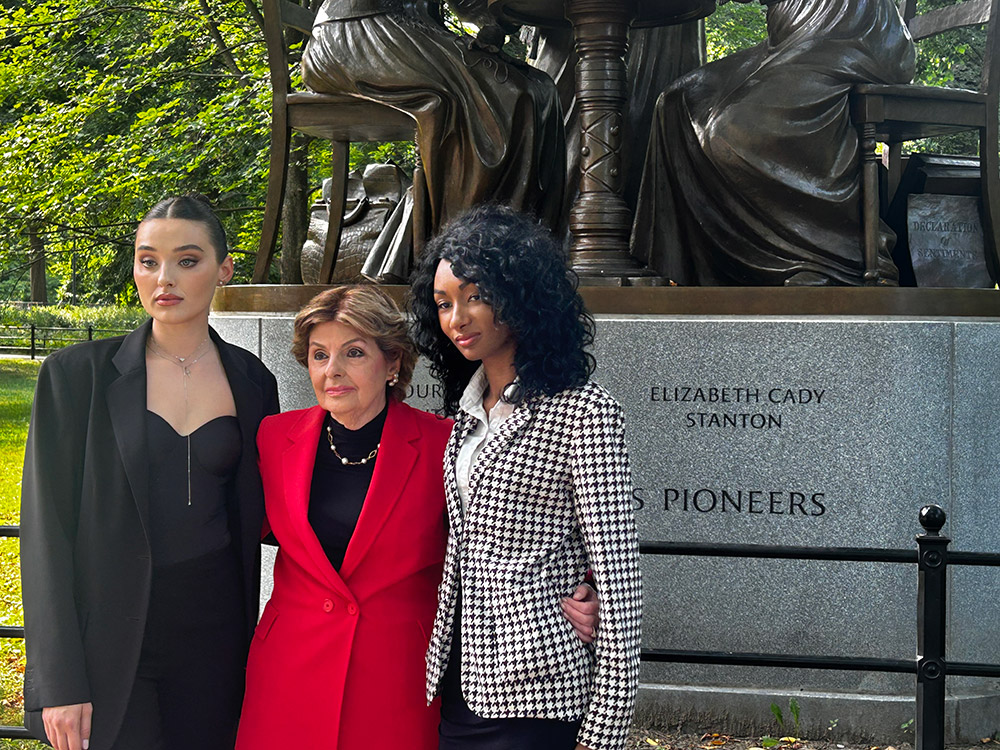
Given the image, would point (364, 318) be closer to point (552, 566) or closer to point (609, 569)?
point (552, 566)

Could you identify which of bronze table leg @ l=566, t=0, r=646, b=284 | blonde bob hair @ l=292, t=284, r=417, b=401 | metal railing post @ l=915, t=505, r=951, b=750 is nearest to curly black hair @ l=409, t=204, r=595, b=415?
blonde bob hair @ l=292, t=284, r=417, b=401

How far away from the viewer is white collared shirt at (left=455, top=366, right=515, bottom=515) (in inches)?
106

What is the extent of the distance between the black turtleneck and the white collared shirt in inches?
9.9

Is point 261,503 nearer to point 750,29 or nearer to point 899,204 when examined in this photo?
point 899,204

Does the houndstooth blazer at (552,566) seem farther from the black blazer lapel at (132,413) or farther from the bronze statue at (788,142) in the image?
the bronze statue at (788,142)

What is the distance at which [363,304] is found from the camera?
2895 millimetres

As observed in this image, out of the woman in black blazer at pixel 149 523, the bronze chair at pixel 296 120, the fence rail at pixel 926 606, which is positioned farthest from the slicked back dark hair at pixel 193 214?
the bronze chair at pixel 296 120

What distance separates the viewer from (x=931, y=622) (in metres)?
3.53

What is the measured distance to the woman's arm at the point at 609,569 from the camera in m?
2.49

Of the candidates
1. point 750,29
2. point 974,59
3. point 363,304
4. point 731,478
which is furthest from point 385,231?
point 974,59

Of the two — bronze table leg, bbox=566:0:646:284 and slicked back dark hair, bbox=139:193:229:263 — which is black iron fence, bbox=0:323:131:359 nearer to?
bronze table leg, bbox=566:0:646:284

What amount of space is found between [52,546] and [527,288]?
120 centimetres

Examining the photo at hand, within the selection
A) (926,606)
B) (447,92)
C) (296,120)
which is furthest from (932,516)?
(296,120)

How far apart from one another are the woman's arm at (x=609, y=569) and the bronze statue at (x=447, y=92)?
3255 millimetres
